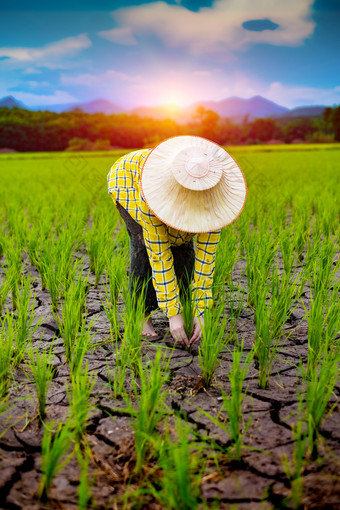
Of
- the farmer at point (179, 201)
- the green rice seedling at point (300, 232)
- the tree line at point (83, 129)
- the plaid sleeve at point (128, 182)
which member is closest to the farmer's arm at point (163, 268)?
the farmer at point (179, 201)

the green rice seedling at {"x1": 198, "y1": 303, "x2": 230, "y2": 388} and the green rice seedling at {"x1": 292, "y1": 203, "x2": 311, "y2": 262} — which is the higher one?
the green rice seedling at {"x1": 292, "y1": 203, "x2": 311, "y2": 262}

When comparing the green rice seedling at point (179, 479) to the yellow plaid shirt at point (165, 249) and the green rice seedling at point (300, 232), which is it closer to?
the yellow plaid shirt at point (165, 249)

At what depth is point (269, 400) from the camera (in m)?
1.51

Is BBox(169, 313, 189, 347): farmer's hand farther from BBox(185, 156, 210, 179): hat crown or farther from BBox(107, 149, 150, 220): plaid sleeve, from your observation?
BBox(185, 156, 210, 179): hat crown

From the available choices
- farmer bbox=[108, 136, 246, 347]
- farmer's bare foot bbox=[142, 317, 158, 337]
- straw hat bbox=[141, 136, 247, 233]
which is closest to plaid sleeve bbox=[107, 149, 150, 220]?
farmer bbox=[108, 136, 246, 347]

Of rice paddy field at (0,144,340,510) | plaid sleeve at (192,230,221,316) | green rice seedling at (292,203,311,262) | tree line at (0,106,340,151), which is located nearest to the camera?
rice paddy field at (0,144,340,510)

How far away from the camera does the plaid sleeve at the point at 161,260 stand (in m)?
1.70

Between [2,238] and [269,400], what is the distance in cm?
217

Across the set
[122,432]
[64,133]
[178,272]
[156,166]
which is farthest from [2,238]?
[64,133]

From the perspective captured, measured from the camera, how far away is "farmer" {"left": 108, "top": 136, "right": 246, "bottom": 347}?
146 centimetres

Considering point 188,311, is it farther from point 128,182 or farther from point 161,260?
point 128,182

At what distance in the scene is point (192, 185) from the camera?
4.70 ft

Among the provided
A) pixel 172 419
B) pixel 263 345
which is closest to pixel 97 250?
pixel 263 345

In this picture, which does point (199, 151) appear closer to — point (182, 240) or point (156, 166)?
point (156, 166)
